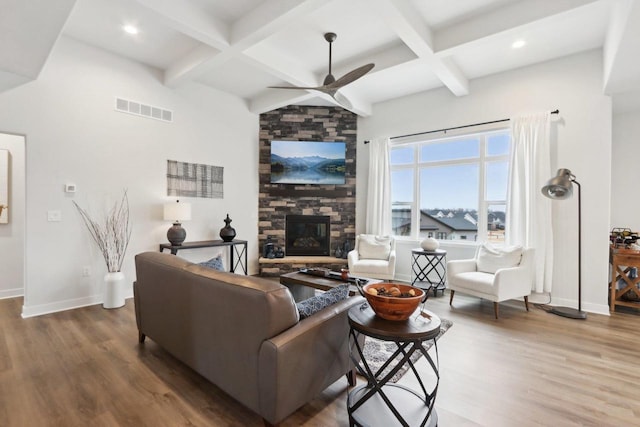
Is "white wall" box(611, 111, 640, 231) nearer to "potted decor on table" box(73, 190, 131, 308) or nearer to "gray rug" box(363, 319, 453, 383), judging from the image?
"gray rug" box(363, 319, 453, 383)

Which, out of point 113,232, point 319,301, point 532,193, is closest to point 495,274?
point 532,193

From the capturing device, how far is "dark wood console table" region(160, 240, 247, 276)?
4251 mm

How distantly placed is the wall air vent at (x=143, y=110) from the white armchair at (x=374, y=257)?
350 centimetres

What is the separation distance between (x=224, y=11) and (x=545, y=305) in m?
5.19

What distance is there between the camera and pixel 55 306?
3508 millimetres

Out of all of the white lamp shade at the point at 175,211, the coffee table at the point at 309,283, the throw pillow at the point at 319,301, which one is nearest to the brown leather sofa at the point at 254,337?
the throw pillow at the point at 319,301

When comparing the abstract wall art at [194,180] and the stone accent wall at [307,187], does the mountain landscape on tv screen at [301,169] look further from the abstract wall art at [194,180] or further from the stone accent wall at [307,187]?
the abstract wall art at [194,180]

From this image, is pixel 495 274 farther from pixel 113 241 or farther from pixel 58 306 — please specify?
pixel 58 306

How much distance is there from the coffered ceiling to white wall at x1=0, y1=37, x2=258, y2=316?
307 millimetres

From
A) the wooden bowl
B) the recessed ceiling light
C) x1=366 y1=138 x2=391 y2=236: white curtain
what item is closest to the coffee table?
the wooden bowl

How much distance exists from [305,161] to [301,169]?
169 millimetres

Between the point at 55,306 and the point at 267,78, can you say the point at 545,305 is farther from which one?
the point at 55,306

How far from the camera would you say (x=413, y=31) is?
2998 millimetres

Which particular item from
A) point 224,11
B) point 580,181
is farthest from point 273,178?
point 580,181
